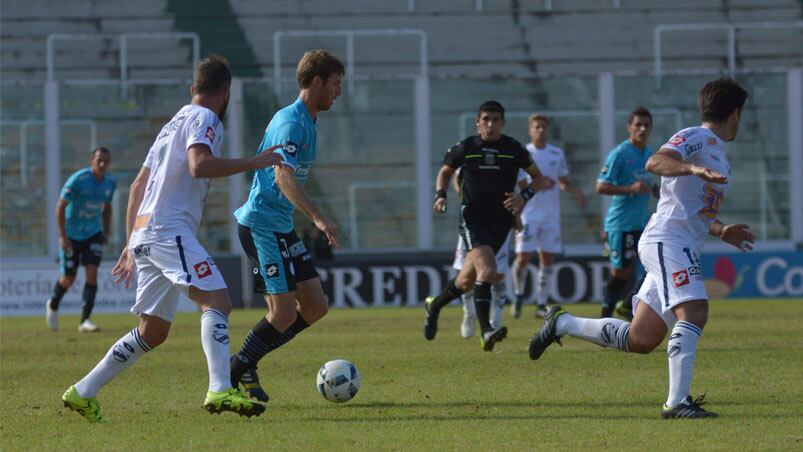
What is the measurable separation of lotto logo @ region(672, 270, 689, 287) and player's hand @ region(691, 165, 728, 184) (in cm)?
64

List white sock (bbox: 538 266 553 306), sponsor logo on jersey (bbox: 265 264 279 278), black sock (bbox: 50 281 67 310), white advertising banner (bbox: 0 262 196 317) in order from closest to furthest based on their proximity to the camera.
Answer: sponsor logo on jersey (bbox: 265 264 279 278) → black sock (bbox: 50 281 67 310) → white sock (bbox: 538 266 553 306) → white advertising banner (bbox: 0 262 196 317)

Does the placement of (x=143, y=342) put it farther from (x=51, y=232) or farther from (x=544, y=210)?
(x=51, y=232)

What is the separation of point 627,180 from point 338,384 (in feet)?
21.2

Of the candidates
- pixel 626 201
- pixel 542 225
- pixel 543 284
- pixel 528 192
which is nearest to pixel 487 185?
pixel 528 192

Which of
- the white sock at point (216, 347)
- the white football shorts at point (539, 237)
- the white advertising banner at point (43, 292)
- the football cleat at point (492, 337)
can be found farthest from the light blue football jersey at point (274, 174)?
the white advertising banner at point (43, 292)

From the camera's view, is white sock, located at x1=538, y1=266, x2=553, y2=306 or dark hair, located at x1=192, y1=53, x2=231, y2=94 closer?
dark hair, located at x1=192, y1=53, x2=231, y2=94

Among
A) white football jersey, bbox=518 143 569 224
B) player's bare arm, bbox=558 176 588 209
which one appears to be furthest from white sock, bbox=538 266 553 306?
player's bare arm, bbox=558 176 588 209

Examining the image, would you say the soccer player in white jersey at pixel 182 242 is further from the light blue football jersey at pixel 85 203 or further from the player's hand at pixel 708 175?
the light blue football jersey at pixel 85 203

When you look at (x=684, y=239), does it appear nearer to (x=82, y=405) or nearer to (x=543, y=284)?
(x=82, y=405)

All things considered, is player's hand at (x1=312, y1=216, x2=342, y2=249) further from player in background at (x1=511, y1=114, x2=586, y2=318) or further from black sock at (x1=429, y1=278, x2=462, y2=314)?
player in background at (x1=511, y1=114, x2=586, y2=318)

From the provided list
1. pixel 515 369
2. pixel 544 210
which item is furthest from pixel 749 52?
pixel 515 369

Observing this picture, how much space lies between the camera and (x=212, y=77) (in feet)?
24.5

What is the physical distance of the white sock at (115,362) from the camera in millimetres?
7578

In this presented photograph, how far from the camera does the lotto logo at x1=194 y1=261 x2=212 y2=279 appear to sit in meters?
7.28
